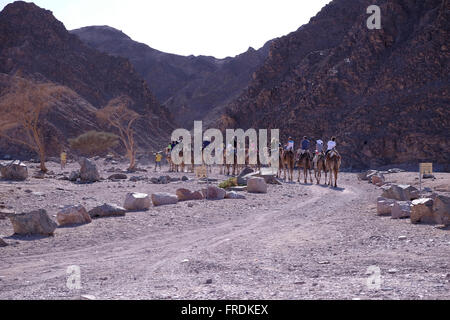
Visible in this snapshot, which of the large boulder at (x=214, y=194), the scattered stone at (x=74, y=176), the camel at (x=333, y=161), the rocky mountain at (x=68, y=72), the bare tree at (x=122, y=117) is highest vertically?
the rocky mountain at (x=68, y=72)

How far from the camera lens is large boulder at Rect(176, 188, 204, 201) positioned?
1733 centimetres

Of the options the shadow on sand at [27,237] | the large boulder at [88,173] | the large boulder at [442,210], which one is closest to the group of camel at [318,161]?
the large boulder at [88,173]

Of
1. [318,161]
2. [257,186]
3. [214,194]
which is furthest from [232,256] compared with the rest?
[318,161]

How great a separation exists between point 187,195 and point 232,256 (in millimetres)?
8816

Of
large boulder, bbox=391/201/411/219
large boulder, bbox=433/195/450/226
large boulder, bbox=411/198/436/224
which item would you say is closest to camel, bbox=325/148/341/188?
large boulder, bbox=391/201/411/219

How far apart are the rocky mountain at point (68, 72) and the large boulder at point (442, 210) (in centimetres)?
5921

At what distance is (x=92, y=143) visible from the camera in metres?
66.3

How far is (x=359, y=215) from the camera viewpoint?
45.2ft

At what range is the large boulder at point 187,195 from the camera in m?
17.3

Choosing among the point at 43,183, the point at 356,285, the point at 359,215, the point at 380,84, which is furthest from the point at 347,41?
the point at 356,285

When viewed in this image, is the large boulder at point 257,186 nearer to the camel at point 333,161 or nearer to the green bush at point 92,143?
the camel at point 333,161

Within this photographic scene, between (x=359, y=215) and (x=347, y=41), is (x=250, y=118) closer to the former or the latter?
(x=347, y=41)

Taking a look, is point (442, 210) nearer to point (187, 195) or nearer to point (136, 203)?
point (136, 203)
